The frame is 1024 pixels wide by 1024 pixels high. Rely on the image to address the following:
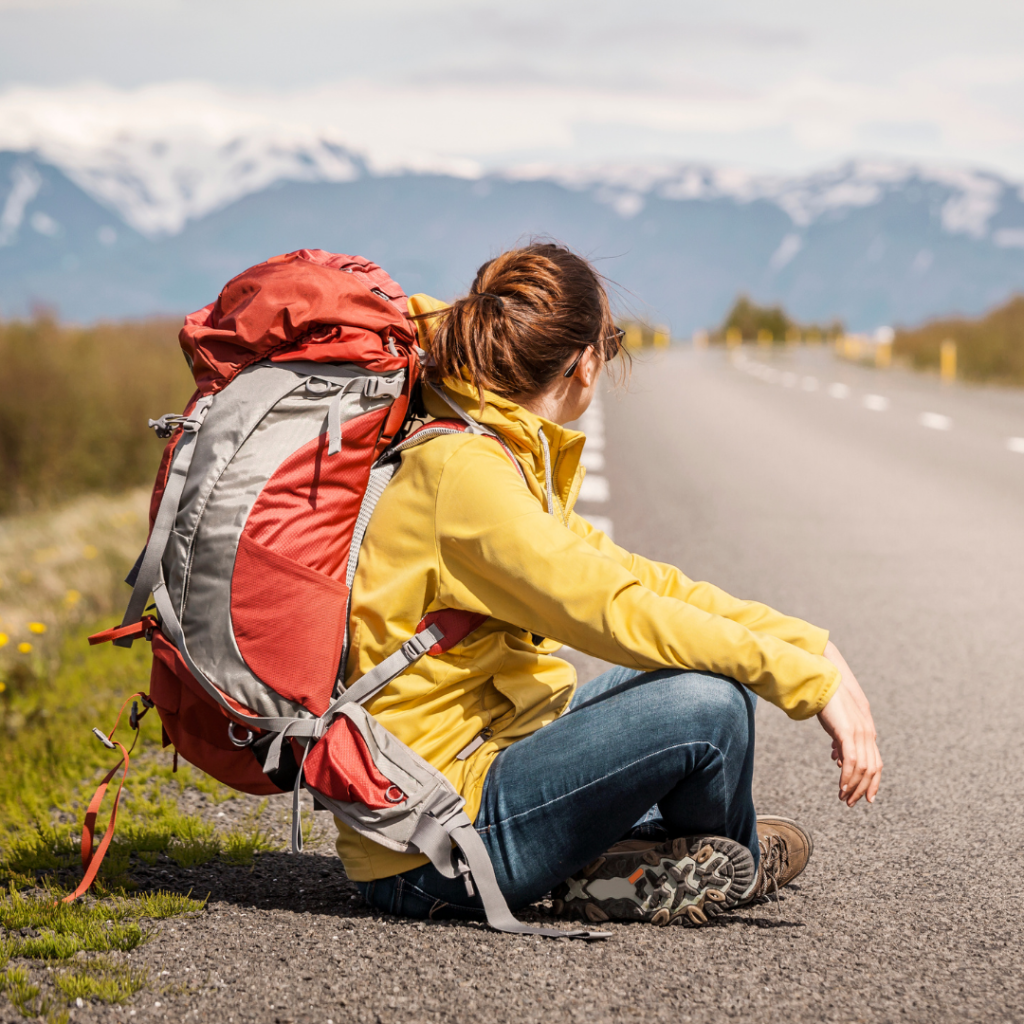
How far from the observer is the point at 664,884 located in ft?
8.29

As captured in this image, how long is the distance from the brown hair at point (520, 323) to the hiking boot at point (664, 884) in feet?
3.41

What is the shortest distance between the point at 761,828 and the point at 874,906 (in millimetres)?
299

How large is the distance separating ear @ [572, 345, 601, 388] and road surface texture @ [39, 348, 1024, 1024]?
0.39 m

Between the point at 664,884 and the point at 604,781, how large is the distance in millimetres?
314

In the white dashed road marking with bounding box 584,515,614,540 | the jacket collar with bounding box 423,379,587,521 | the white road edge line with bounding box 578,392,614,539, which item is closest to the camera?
the jacket collar with bounding box 423,379,587,521

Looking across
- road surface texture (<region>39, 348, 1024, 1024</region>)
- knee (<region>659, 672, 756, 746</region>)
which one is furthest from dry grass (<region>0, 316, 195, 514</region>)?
knee (<region>659, 672, 756, 746</region>)

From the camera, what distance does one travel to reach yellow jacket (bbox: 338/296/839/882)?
2.22 meters

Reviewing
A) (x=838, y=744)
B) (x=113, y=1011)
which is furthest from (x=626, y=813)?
(x=113, y=1011)

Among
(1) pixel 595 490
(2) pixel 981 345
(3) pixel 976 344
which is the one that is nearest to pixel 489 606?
(1) pixel 595 490

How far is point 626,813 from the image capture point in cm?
245

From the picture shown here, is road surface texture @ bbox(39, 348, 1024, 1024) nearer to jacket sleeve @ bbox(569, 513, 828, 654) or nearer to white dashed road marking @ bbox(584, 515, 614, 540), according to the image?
white dashed road marking @ bbox(584, 515, 614, 540)

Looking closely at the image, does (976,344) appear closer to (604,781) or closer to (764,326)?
(604,781)

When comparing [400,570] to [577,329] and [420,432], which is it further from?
[577,329]

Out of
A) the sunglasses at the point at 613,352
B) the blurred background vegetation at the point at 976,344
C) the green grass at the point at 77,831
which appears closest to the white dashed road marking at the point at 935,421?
the blurred background vegetation at the point at 976,344
